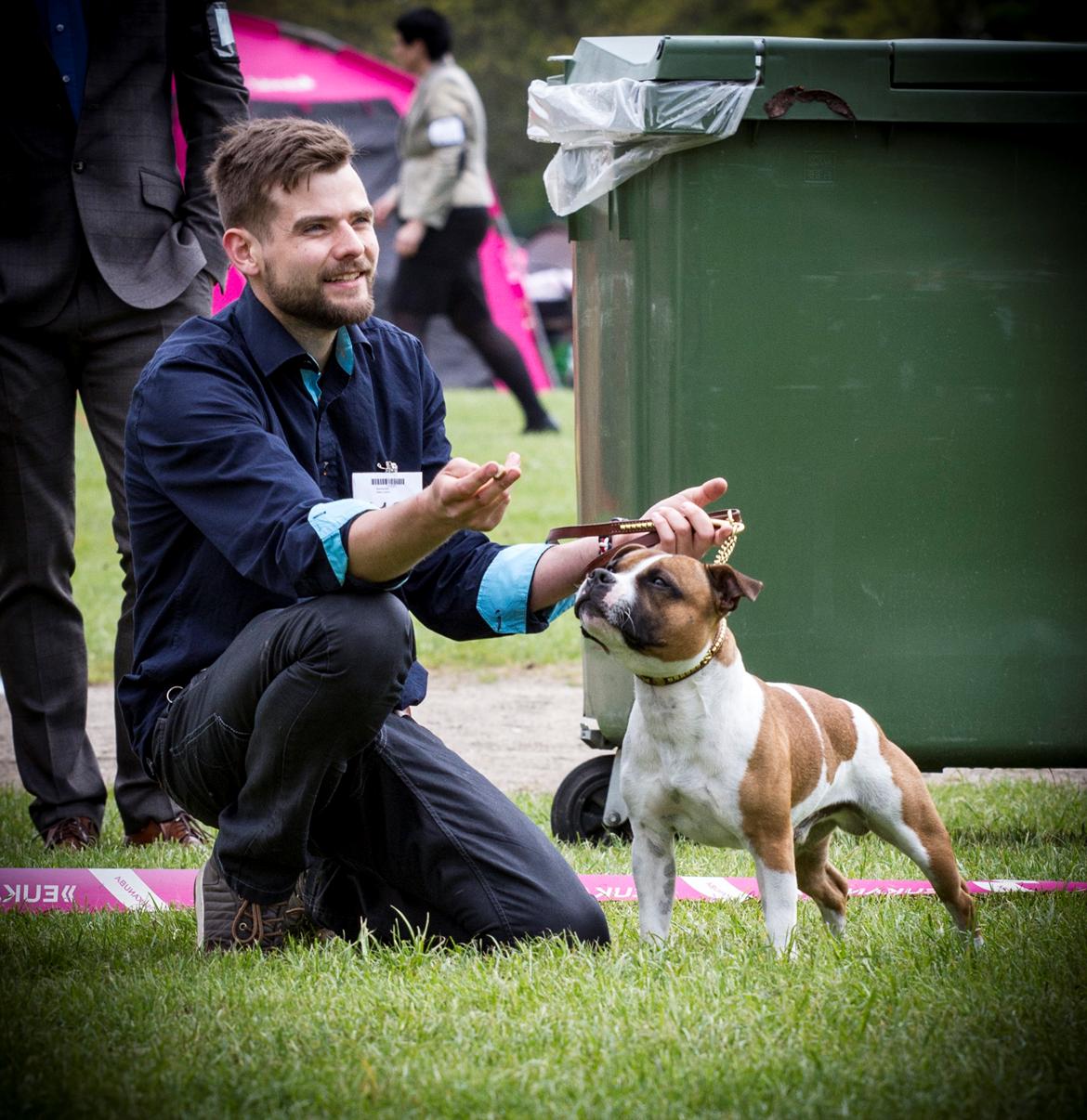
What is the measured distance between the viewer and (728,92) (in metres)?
3.99

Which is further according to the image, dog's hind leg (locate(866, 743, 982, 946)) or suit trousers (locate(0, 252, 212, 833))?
suit trousers (locate(0, 252, 212, 833))

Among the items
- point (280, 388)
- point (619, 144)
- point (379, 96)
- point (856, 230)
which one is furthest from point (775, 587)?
point (379, 96)

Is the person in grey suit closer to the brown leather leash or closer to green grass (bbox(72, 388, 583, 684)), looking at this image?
the brown leather leash

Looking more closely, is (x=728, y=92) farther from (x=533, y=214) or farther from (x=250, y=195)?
(x=533, y=214)

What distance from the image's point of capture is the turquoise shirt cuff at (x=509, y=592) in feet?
11.1

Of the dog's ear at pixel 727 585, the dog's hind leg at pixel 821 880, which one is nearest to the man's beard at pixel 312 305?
the dog's ear at pixel 727 585

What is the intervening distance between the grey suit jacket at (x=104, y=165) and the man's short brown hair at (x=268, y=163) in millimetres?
1025

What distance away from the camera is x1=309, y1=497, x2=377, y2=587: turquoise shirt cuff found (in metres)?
2.89

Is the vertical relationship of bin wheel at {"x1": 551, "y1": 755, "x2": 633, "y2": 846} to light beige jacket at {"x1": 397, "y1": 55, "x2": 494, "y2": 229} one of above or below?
below

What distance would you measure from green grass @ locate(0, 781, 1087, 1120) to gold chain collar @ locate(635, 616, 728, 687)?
555mm

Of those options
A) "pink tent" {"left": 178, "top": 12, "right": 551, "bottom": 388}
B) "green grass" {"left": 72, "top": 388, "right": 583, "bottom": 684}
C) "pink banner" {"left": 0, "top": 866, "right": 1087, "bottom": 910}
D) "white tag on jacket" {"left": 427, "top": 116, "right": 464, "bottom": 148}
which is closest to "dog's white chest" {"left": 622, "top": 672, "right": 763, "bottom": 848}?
"pink banner" {"left": 0, "top": 866, "right": 1087, "bottom": 910}

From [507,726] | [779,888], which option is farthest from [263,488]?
[507,726]

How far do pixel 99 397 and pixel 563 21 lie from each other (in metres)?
31.6

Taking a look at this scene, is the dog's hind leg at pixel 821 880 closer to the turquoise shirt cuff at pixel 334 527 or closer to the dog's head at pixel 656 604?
the dog's head at pixel 656 604
